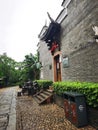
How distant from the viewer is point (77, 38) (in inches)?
302

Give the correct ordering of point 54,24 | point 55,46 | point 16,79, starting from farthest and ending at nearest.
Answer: point 16,79
point 55,46
point 54,24

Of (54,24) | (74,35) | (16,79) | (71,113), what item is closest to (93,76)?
(71,113)

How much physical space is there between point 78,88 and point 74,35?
321 cm

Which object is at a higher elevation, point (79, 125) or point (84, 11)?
point (84, 11)

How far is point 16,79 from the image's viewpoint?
32625 millimetres

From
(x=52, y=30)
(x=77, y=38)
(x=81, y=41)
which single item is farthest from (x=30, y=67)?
(x=81, y=41)

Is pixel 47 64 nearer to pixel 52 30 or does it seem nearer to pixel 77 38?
pixel 52 30

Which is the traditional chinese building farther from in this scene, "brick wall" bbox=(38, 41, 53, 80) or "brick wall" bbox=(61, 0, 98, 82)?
"brick wall" bbox=(38, 41, 53, 80)

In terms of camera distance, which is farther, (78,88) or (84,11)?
(84,11)

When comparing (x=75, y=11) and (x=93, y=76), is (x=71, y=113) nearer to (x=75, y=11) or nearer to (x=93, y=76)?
(x=93, y=76)

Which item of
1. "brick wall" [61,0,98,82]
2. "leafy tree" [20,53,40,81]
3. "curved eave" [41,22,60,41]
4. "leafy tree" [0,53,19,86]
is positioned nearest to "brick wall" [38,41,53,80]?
"curved eave" [41,22,60,41]

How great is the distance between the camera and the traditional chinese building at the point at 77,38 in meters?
6.16

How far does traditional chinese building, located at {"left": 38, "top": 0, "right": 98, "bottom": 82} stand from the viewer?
616cm

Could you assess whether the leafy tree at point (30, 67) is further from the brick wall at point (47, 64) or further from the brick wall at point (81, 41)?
the brick wall at point (81, 41)
